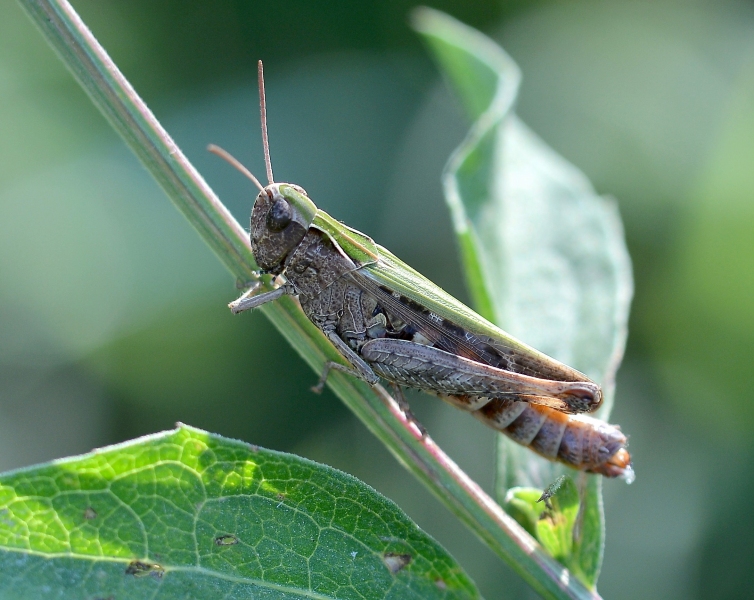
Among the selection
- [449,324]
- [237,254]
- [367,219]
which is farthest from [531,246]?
[367,219]

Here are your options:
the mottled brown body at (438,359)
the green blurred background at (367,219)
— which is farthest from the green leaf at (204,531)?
the green blurred background at (367,219)

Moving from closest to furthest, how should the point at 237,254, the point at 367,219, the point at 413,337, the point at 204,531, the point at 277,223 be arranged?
1. the point at 204,531
2. the point at 237,254
3. the point at 277,223
4. the point at 413,337
5. the point at 367,219

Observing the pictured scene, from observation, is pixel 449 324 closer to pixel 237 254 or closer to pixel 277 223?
pixel 277 223

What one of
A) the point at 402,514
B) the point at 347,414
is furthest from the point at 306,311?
the point at 347,414

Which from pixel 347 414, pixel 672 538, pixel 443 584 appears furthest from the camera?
pixel 347 414

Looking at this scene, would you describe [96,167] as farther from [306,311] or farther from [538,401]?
[538,401]

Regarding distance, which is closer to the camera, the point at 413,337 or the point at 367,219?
the point at 413,337

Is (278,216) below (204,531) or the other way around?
the other way around
